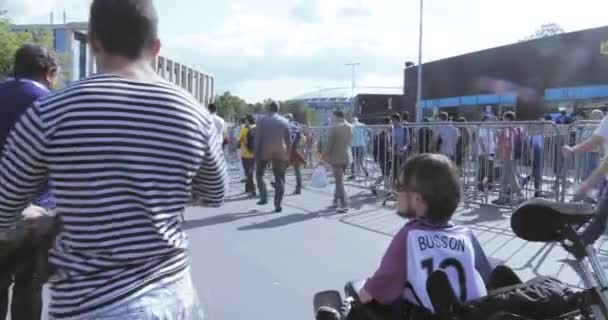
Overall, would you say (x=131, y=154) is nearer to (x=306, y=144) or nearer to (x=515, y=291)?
(x=515, y=291)

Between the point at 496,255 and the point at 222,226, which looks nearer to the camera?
the point at 496,255

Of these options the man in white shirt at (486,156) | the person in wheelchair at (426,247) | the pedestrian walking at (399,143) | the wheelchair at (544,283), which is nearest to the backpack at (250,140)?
the pedestrian walking at (399,143)

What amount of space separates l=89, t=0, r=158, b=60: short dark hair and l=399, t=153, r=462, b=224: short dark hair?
4.33 ft

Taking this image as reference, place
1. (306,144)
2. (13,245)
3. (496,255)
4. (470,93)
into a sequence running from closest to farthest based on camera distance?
(13,245) < (496,255) < (306,144) < (470,93)

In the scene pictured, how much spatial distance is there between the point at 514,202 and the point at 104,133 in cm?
1026

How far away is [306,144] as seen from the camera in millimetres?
18953

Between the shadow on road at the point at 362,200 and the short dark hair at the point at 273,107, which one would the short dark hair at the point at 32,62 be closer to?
the short dark hair at the point at 273,107

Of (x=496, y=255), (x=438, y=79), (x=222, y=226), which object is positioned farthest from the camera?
(x=438, y=79)

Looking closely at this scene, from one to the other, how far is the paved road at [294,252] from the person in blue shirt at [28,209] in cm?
181

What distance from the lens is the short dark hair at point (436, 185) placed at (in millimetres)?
2623

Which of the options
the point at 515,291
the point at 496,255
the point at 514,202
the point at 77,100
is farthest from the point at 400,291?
the point at 514,202

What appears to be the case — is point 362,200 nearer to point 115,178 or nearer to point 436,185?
point 436,185

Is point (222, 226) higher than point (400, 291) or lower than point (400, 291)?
lower

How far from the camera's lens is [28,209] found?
2.01 m
